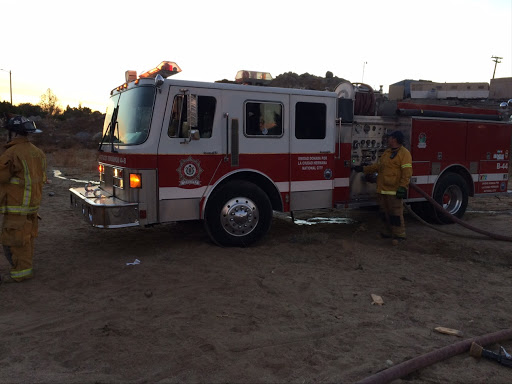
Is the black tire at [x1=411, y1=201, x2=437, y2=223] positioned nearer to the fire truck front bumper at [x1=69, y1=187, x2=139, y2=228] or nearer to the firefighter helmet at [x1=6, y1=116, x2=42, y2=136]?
the fire truck front bumper at [x1=69, y1=187, x2=139, y2=228]

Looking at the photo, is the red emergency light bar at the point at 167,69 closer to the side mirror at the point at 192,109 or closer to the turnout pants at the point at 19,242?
the side mirror at the point at 192,109

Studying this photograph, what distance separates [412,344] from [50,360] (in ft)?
9.48

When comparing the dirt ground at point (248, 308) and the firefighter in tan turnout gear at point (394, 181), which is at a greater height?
the firefighter in tan turnout gear at point (394, 181)

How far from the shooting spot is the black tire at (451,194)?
8.62m

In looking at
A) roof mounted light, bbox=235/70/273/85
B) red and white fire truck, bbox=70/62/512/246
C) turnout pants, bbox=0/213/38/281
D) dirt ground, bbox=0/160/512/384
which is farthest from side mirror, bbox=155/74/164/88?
dirt ground, bbox=0/160/512/384

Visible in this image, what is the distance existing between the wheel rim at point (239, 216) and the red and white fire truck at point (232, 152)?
0.05ft

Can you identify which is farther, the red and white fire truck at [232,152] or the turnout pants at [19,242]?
the red and white fire truck at [232,152]

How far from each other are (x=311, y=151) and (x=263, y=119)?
991mm

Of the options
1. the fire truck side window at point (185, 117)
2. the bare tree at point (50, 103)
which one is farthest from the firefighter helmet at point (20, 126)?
the bare tree at point (50, 103)

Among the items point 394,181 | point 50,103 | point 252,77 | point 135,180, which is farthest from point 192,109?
point 50,103

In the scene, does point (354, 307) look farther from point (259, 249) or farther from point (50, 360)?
point (50, 360)

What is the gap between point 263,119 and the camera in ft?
21.7

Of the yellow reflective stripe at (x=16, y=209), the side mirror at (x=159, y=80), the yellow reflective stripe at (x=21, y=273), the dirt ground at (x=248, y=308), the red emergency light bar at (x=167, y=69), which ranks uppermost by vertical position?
the red emergency light bar at (x=167, y=69)

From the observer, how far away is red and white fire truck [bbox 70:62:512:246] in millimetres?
5863
